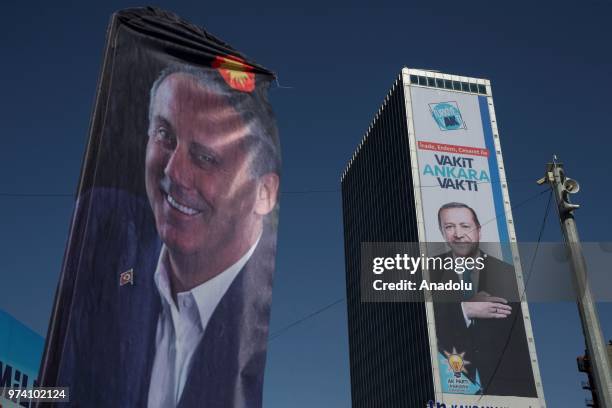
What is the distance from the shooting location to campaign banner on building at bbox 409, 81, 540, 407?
8219 cm

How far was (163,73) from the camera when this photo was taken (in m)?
15.9

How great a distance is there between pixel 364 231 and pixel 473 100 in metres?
34.8

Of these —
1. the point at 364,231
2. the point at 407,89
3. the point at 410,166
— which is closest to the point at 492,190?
the point at 410,166

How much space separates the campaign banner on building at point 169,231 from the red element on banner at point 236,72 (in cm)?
3

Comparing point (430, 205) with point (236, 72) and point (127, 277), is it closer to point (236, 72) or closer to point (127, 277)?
point (236, 72)

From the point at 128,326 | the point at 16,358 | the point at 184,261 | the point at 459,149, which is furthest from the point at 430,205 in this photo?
the point at 128,326

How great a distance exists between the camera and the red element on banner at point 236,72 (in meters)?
17.1

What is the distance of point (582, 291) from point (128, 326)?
9.10 m

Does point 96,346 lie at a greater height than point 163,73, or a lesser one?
lesser

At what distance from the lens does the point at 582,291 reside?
13.4m

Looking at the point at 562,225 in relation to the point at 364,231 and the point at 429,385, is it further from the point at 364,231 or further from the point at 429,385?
the point at 364,231

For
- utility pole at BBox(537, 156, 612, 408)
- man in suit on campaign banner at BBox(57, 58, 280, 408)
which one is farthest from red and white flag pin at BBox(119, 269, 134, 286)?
utility pole at BBox(537, 156, 612, 408)

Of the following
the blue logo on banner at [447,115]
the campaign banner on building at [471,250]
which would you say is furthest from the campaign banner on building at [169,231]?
the blue logo on banner at [447,115]

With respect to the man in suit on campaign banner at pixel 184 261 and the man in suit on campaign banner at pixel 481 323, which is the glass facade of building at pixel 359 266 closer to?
the man in suit on campaign banner at pixel 481 323
